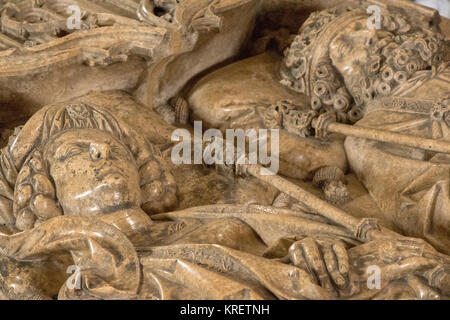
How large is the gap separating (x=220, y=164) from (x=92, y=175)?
31.0 inches

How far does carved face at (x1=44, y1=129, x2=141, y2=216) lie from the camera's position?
292cm

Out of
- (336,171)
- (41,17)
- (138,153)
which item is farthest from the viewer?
(41,17)

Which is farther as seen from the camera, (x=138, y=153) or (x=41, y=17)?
(x=41, y=17)

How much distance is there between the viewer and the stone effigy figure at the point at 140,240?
242 cm

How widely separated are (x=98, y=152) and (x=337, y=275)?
123 centimetres

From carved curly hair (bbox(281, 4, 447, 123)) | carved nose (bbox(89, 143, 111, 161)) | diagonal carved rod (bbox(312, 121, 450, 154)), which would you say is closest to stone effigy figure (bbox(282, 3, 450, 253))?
carved curly hair (bbox(281, 4, 447, 123))

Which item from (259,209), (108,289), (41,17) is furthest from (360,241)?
(41,17)

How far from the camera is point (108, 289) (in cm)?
247

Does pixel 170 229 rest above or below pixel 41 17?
below

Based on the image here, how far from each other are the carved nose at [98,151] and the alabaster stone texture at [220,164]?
27mm

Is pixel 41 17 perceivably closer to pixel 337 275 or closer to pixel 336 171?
pixel 336 171

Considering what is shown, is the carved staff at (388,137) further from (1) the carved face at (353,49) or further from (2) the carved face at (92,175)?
(2) the carved face at (92,175)

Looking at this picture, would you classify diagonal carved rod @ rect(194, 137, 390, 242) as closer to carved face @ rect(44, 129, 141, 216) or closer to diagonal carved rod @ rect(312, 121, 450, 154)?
diagonal carved rod @ rect(312, 121, 450, 154)

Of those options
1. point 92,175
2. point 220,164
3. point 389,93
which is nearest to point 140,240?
point 92,175
